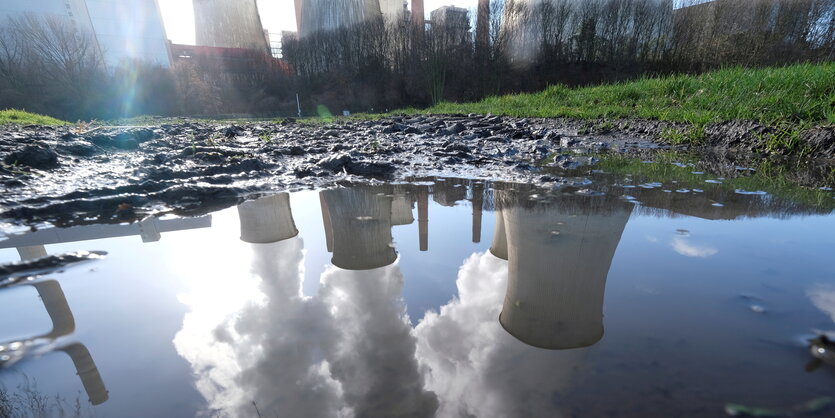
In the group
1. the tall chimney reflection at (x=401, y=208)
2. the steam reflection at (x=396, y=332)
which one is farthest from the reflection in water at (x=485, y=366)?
the tall chimney reflection at (x=401, y=208)

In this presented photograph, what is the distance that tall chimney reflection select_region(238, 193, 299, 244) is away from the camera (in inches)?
64.0

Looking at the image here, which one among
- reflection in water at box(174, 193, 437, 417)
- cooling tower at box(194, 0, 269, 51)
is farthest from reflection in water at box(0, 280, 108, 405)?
cooling tower at box(194, 0, 269, 51)

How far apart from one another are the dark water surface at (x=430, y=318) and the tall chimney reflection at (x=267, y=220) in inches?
1.0

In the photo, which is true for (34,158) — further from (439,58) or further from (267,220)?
(439,58)

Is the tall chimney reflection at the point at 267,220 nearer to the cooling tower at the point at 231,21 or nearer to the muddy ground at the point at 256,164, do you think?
the muddy ground at the point at 256,164

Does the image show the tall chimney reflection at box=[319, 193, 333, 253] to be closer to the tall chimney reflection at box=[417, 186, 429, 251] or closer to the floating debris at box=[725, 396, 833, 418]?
the tall chimney reflection at box=[417, 186, 429, 251]

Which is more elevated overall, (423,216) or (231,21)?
(231,21)

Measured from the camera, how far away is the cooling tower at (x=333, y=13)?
21.7 meters

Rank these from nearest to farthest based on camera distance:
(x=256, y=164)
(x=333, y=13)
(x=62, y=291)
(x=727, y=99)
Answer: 1. (x=62, y=291)
2. (x=256, y=164)
3. (x=727, y=99)
4. (x=333, y=13)

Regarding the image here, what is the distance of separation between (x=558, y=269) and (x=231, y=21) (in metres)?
33.0

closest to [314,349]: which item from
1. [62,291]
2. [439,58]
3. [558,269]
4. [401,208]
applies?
[558,269]

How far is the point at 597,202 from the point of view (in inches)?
77.2

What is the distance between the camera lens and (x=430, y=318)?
99 centimetres

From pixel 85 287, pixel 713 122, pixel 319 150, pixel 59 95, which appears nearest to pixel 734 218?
pixel 85 287
